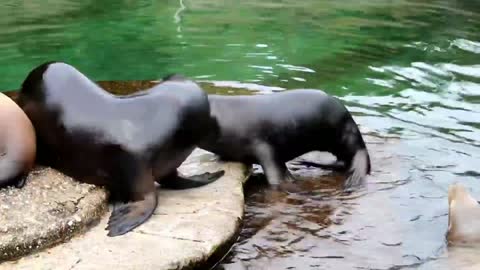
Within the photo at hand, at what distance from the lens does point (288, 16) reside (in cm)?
1261

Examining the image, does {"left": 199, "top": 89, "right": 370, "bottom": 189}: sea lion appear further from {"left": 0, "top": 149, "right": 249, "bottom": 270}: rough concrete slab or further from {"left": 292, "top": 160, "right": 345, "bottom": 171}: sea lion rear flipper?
{"left": 0, "top": 149, "right": 249, "bottom": 270}: rough concrete slab

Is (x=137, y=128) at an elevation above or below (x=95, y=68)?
above

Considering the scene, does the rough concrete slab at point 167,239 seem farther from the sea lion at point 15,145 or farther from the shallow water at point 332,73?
the sea lion at point 15,145

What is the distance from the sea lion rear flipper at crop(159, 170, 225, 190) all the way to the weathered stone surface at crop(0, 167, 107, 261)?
1.48 feet

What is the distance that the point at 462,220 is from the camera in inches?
151

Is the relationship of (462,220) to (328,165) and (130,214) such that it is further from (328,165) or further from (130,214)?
(130,214)

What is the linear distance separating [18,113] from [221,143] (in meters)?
1.29

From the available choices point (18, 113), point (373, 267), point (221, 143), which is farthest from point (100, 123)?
point (373, 267)

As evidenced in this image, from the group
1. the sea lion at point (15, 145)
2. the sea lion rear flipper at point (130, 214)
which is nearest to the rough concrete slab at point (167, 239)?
the sea lion rear flipper at point (130, 214)

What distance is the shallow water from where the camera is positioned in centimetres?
382

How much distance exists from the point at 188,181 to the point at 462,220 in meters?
1.43

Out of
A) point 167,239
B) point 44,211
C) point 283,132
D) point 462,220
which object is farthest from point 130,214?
point 462,220

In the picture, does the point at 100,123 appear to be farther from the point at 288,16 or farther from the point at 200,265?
the point at 288,16

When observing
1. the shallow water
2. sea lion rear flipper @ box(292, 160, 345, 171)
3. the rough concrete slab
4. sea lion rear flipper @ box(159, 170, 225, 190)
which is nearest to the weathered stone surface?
the rough concrete slab
